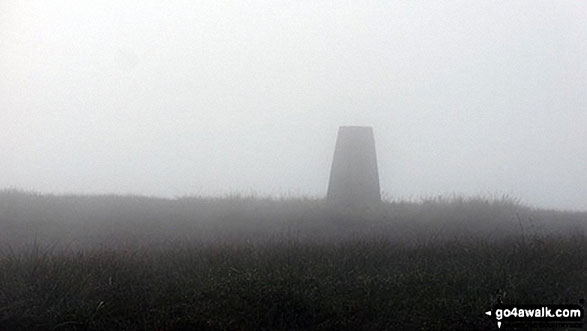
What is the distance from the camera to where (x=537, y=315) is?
720 centimetres

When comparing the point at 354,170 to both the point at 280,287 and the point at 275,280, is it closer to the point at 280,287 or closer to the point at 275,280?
the point at 275,280

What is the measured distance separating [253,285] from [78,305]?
192 cm

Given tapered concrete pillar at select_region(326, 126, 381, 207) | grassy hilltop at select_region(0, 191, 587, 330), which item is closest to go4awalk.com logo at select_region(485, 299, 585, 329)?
grassy hilltop at select_region(0, 191, 587, 330)

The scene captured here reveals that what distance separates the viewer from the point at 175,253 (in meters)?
9.92

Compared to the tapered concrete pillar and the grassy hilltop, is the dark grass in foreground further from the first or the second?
the tapered concrete pillar

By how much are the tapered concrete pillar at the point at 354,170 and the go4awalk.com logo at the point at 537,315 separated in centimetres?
992

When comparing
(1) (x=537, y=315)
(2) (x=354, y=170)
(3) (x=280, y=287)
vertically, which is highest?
(2) (x=354, y=170)

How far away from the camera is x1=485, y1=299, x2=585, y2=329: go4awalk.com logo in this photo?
23.2 ft

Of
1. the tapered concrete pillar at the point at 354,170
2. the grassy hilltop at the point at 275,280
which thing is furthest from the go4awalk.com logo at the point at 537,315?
the tapered concrete pillar at the point at 354,170

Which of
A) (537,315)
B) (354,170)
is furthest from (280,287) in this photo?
(354,170)

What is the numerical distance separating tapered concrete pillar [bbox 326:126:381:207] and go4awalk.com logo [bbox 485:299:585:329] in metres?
9.92

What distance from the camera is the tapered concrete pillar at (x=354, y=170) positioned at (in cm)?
1739

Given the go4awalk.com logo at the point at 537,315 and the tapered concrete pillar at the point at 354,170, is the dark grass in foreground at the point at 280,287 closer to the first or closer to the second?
the go4awalk.com logo at the point at 537,315

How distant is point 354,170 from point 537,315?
10401 mm
